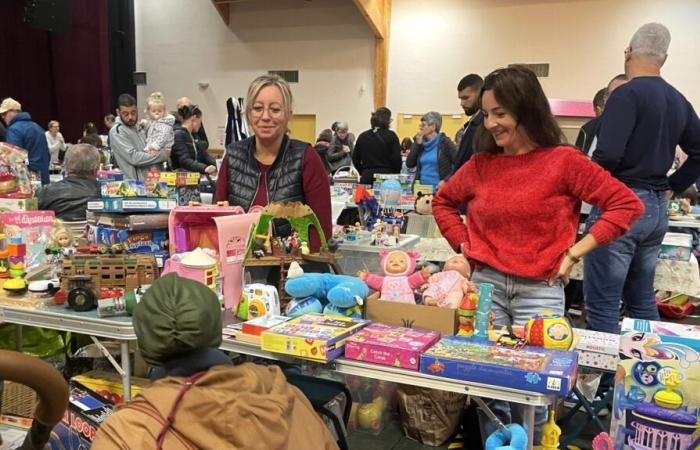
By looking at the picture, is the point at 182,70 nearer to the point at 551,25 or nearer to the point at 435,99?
the point at 435,99

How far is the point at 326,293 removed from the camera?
2.08 m

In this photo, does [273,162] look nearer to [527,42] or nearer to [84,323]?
[84,323]

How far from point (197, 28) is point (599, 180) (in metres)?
12.8

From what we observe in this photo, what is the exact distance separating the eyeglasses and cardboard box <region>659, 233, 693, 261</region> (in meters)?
2.98

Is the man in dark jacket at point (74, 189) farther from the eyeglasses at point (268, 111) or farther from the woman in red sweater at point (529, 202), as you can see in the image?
the woman in red sweater at point (529, 202)

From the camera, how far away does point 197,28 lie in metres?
13.2

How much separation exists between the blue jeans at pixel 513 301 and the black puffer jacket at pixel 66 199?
2592 millimetres

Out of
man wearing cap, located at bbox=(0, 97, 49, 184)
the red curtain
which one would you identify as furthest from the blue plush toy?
the red curtain

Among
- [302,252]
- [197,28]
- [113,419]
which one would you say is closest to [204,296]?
[113,419]

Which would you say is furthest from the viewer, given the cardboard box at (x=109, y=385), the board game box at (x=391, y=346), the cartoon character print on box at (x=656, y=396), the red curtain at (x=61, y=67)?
the red curtain at (x=61, y=67)

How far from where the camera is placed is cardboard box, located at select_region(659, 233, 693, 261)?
13.5 ft

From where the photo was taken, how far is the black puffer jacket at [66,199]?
141 inches

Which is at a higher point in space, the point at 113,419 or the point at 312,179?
the point at 312,179

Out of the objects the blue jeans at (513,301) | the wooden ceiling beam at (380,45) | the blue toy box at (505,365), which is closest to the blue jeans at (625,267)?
the blue jeans at (513,301)
